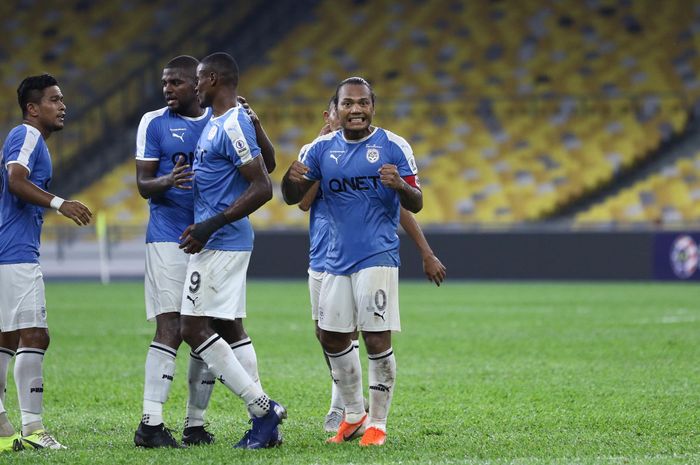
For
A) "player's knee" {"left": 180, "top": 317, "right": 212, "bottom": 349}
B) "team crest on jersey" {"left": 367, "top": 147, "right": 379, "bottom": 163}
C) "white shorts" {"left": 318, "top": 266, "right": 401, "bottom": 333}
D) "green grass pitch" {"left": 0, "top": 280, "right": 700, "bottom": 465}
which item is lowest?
"green grass pitch" {"left": 0, "top": 280, "right": 700, "bottom": 465}

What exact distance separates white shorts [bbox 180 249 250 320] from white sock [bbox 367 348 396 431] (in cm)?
86

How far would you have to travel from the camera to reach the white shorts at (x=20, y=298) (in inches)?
271

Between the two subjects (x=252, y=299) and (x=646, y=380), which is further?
(x=252, y=299)

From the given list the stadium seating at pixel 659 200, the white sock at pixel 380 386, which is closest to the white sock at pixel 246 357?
the white sock at pixel 380 386

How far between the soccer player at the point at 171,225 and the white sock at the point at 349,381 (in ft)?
1.65

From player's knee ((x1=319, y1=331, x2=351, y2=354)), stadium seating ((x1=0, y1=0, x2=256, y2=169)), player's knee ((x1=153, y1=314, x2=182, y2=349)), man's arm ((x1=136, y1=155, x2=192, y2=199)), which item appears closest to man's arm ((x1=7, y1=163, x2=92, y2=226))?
man's arm ((x1=136, y1=155, x2=192, y2=199))

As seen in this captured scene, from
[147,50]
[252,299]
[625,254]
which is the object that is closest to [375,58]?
[147,50]

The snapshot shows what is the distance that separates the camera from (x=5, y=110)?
31.8m

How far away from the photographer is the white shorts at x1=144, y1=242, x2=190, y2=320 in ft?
22.9

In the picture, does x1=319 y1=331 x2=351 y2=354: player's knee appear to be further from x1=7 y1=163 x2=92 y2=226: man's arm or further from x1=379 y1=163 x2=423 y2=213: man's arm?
x1=7 y1=163 x2=92 y2=226: man's arm

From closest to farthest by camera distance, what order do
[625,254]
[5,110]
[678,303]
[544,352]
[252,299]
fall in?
[544,352] → [678,303] → [252,299] → [625,254] → [5,110]

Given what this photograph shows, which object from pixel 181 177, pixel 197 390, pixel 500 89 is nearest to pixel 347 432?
pixel 197 390

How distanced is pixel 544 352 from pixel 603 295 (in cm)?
877

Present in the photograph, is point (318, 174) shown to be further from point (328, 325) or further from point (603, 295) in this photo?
point (603, 295)
